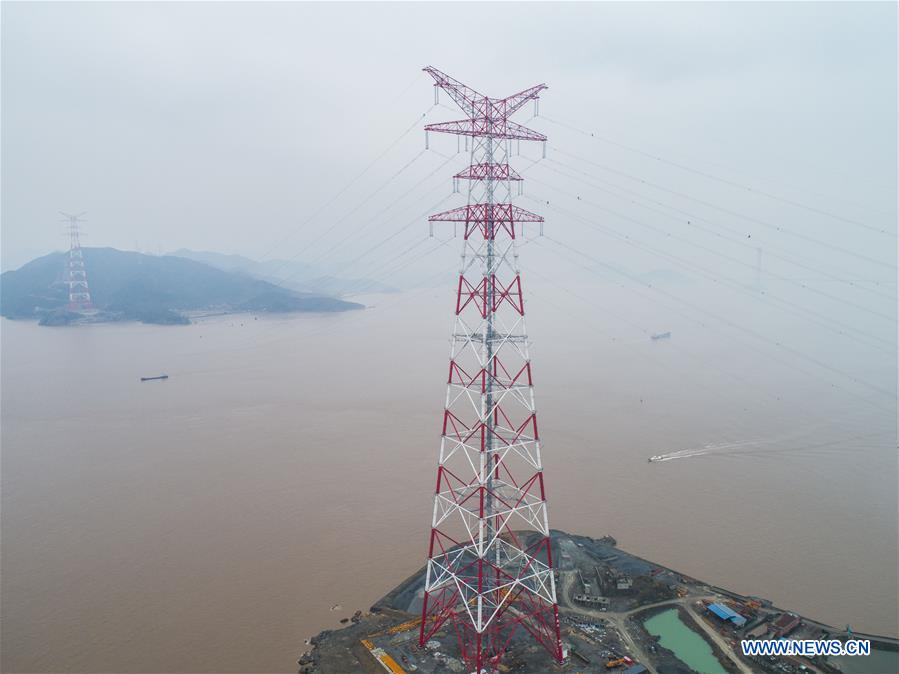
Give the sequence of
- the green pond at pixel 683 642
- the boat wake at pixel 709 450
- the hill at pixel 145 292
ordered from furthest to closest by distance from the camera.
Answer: the hill at pixel 145 292
the boat wake at pixel 709 450
the green pond at pixel 683 642

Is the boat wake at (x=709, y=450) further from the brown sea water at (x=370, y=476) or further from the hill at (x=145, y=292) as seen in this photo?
the hill at (x=145, y=292)

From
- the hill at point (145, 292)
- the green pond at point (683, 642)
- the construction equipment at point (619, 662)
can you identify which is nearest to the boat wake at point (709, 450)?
the green pond at point (683, 642)

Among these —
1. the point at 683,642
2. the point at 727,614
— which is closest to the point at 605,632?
the point at 683,642

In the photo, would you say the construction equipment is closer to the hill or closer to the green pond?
the green pond

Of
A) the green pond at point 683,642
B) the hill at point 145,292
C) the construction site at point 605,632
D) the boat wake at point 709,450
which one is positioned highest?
the hill at point 145,292

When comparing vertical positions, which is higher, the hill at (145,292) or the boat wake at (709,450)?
the hill at (145,292)

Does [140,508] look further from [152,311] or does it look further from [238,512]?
[152,311]

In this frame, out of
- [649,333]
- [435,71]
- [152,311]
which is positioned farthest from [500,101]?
[152,311]
